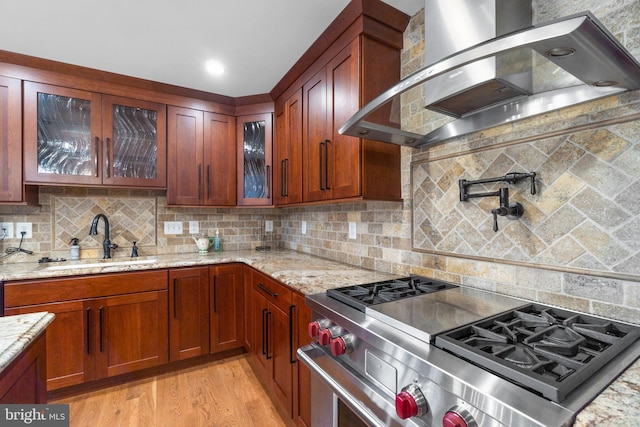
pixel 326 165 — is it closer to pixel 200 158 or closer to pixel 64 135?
pixel 200 158

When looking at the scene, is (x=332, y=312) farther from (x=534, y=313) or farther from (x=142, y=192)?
(x=142, y=192)

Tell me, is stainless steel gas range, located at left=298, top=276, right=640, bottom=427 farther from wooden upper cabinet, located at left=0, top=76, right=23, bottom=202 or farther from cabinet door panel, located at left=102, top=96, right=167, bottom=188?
wooden upper cabinet, located at left=0, top=76, right=23, bottom=202

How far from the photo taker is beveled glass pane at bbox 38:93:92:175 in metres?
2.27

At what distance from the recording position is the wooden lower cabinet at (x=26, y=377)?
865 mm

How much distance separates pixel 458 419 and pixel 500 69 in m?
1.07

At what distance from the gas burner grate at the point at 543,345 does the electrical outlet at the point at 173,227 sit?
2763mm

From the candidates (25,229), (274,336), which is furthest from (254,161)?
(25,229)

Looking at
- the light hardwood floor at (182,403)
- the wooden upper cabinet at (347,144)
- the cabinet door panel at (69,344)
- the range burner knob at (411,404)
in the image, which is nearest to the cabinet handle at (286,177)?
the wooden upper cabinet at (347,144)

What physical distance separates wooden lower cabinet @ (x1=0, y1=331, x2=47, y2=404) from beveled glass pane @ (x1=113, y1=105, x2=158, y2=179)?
1726 millimetres

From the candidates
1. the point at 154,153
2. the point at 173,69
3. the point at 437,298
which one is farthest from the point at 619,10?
the point at 154,153

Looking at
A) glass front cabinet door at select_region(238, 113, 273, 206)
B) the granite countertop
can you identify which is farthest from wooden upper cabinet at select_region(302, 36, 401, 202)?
the granite countertop

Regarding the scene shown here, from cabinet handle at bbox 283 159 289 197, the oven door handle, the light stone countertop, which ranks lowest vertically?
the oven door handle

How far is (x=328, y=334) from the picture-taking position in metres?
1.20

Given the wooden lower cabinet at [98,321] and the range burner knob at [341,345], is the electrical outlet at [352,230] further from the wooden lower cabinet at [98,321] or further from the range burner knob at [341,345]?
the wooden lower cabinet at [98,321]
